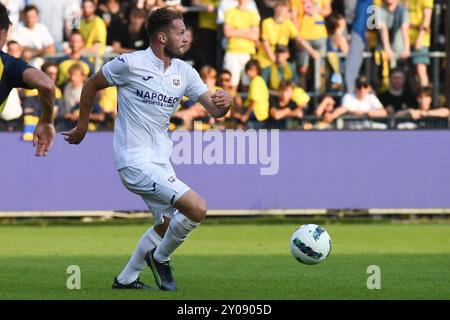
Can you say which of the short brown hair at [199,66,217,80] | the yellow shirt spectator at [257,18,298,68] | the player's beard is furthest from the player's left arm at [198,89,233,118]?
the yellow shirt spectator at [257,18,298,68]

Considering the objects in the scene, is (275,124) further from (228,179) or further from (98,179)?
(98,179)

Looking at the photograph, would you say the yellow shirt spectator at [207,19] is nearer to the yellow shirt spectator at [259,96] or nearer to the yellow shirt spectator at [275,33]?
the yellow shirt spectator at [275,33]

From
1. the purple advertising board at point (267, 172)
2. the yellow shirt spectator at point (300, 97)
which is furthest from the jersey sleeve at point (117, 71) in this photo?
the yellow shirt spectator at point (300, 97)

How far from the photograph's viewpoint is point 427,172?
20.8 metres

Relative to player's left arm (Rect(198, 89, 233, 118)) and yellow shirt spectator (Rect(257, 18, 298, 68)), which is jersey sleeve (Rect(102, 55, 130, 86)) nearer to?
player's left arm (Rect(198, 89, 233, 118))

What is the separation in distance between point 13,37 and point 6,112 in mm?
1297

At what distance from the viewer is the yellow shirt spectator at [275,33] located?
2134 cm

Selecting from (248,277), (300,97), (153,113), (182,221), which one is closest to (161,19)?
(153,113)

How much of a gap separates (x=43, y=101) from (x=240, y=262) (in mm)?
4841

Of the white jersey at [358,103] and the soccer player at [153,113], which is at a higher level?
the soccer player at [153,113]

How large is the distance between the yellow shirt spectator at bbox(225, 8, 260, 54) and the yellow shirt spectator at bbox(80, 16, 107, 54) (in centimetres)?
215

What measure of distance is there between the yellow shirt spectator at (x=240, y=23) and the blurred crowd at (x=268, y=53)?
0.06ft

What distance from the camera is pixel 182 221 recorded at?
10.6m

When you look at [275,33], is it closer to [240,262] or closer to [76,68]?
[76,68]
